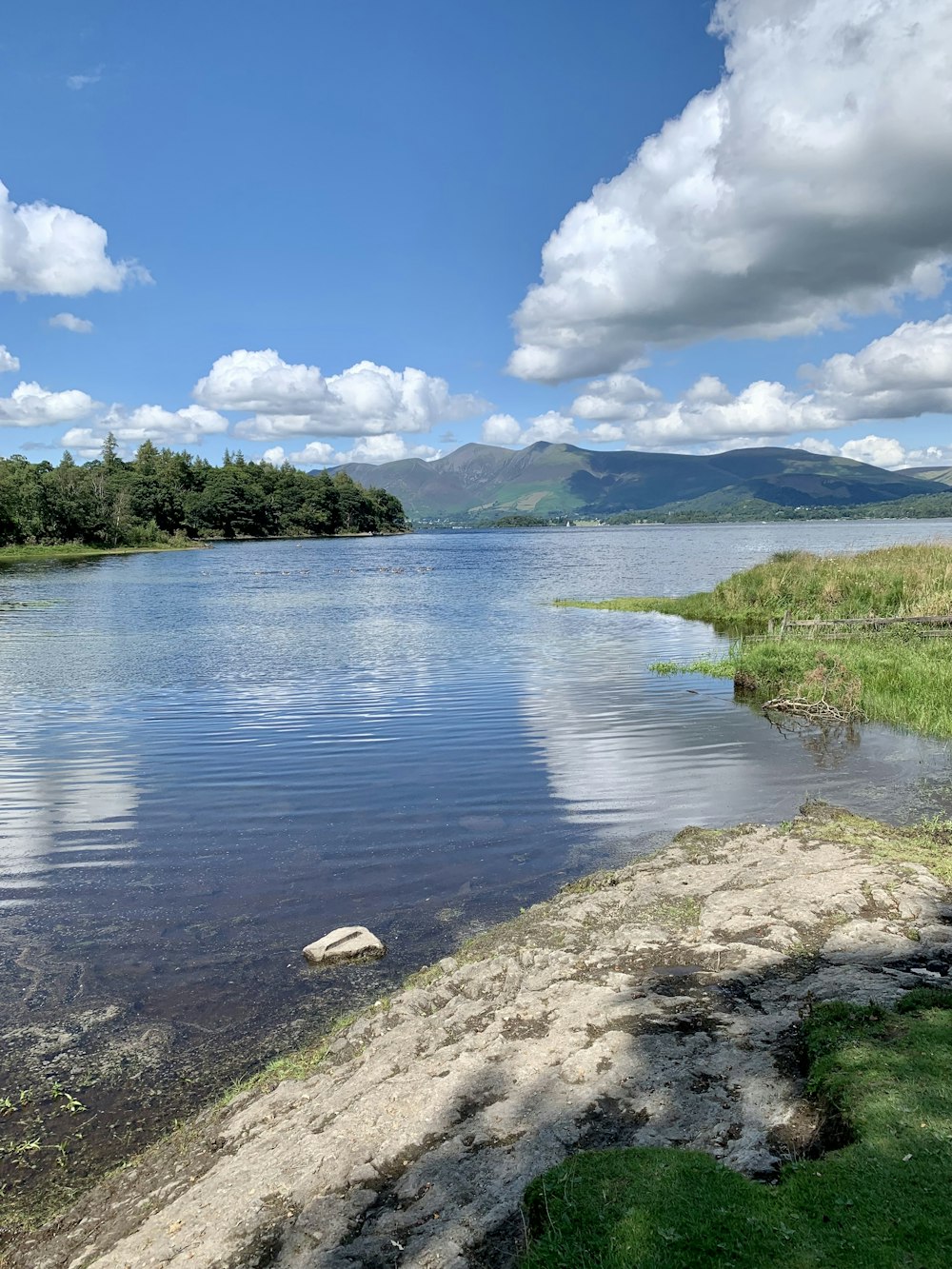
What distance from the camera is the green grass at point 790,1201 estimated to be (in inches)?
179

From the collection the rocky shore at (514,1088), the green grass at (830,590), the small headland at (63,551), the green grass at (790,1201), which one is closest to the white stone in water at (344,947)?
the rocky shore at (514,1088)

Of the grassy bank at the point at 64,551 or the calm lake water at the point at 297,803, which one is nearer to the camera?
the calm lake water at the point at 297,803

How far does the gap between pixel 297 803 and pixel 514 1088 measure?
459 inches

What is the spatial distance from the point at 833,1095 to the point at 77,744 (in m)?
21.5

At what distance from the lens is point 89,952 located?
37.7 feet

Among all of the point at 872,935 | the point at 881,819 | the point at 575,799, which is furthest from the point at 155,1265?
the point at 881,819

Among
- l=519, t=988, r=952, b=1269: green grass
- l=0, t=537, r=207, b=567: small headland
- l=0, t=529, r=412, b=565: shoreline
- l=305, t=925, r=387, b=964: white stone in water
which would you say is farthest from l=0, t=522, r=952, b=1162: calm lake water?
l=0, t=529, r=412, b=565: shoreline

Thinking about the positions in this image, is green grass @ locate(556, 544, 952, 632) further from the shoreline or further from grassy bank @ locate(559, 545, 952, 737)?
the shoreline

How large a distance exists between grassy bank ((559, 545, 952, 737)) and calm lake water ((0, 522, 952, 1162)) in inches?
75.6

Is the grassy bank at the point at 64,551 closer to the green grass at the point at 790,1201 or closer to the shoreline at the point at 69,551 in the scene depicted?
the shoreline at the point at 69,551

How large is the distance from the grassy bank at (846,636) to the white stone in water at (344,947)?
718 inches

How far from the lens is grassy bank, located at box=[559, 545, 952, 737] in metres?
25.9

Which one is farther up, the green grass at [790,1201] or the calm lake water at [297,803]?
the green grass at [790,1201]

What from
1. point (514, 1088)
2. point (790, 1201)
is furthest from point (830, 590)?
point (790, 1201)
